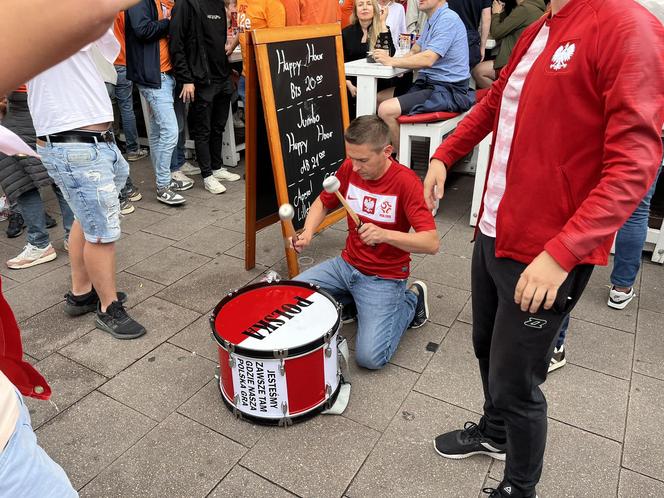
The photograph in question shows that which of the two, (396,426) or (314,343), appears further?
(396,426)

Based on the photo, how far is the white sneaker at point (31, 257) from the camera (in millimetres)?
3746

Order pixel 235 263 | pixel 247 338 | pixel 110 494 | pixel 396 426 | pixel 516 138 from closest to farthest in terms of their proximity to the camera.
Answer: pixel 516 138
pixel 110 494
pixel 247 338
pixel 396 426
pixel 235 263

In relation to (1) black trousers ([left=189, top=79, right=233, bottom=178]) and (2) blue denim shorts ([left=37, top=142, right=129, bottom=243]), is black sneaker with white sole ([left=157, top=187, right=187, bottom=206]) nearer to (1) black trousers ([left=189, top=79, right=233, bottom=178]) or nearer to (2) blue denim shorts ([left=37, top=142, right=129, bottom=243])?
(1) black trousers ([left=189, top=79, right=233, bottom=178])

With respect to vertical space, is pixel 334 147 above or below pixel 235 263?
above

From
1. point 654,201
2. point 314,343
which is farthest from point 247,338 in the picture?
point 654,201

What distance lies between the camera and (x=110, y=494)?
1.99 meters

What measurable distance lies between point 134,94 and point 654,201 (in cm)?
597

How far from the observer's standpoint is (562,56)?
4.31ft

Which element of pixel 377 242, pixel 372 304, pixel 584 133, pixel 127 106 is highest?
pixel 584 133

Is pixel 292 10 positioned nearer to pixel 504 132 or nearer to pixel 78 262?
pixel 78 262

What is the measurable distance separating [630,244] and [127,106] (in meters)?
5.04

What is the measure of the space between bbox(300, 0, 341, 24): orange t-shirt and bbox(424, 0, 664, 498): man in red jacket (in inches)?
157

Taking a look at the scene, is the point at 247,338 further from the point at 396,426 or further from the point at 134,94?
the point at 134,94

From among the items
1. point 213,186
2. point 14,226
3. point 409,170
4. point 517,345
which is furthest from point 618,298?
point 14,226
